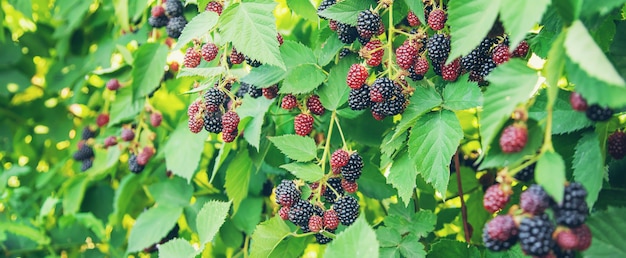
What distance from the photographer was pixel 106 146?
2.42 m

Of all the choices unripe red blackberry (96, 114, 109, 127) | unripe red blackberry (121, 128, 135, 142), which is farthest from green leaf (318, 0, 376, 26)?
unripe red blackberry (96, 114, 109, 127)

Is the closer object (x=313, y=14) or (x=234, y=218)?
(x=313, y=14)

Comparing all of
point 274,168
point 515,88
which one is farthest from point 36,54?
point 515,88

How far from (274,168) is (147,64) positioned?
1.89 feet

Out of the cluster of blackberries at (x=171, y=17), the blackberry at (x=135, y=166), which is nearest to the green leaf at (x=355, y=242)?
the cluster of blackberries at (x=171, y=17)

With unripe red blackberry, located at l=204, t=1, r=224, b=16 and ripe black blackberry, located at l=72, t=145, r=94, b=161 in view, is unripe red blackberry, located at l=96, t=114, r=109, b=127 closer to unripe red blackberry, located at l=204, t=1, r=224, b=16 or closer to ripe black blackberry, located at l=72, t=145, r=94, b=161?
ripe black blackberry, located at l=72, t=145, r=94, b=161

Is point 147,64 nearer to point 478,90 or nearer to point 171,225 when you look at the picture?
point 171,225

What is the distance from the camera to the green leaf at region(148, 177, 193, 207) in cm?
226

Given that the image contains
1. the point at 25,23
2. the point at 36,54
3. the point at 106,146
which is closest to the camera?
the point at 106,146

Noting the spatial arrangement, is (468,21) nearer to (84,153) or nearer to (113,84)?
(113,84)

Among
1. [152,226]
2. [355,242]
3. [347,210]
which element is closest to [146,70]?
[152,226]

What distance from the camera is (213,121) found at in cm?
155

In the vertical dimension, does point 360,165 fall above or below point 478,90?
below

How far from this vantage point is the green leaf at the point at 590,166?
1.07 metres
